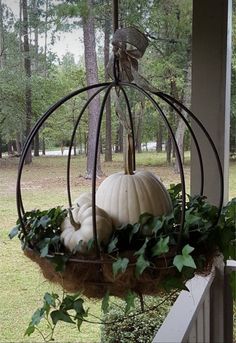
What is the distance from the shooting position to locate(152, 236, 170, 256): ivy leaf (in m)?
0.71

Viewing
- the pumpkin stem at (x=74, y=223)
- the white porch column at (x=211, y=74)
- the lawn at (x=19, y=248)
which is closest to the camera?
the pumpkin stem at (x=74, y=223)

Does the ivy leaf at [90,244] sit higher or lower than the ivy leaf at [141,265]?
higher

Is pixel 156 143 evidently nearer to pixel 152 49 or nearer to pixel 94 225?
pixel 152 49

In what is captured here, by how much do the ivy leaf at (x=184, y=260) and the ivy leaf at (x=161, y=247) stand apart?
3 centimetres

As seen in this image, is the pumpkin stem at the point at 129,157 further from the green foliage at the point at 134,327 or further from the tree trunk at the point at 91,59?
the green foliage at the point at 134,327

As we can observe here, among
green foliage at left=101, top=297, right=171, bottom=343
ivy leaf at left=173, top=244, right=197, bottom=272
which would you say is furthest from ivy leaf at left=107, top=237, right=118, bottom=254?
green foliage at left=101, top=297, right=171, bottom=343

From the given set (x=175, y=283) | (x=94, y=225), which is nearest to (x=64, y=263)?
(x=94, y=225)

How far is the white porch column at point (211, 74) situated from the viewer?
1.46m

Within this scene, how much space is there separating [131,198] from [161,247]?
0.43 ft

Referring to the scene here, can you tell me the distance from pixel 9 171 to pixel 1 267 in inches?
11.6

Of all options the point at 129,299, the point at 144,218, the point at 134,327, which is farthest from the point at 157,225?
the point at 134,327

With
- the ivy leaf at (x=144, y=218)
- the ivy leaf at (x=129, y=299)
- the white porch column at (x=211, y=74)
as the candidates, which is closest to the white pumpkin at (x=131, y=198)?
the ivy leaf at (x=144, y=218)

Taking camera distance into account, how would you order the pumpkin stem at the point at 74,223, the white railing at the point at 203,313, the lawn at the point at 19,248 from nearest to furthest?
the pumpkin stem at the point at 74,223 < the white railing at the point at 203,313 < the lawn at the point at 19,248

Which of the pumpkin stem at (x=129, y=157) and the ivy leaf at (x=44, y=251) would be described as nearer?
the ivy leaf at (x=44, y=251)
